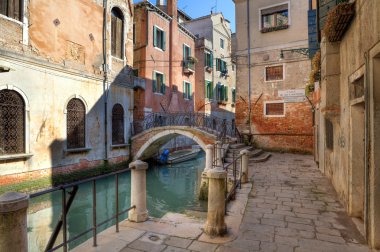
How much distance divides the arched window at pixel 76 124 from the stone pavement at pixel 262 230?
8.33m

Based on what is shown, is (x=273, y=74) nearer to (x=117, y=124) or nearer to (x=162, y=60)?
(x=162, y=60)

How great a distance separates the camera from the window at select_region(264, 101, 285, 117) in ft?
45.1

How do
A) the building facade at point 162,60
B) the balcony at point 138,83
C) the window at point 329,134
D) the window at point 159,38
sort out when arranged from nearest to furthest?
the window at point 329,134
the balcony at point 138,83
the building facade at point 162,60
the window at point 159,38

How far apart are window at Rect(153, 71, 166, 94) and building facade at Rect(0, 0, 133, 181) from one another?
10.0ft

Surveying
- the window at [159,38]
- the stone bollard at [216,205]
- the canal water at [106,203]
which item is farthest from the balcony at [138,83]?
the stone bollard at [216,205]

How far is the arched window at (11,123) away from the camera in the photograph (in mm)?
8422

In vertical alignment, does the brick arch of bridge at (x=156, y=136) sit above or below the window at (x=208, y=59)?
below

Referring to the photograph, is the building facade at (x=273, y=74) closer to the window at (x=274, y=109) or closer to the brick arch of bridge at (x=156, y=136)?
the window at (x=274, y=109)

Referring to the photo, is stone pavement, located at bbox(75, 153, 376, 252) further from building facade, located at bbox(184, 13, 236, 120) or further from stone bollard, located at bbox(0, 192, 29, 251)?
building facade, located at bbox(184, 13, 236, 120)

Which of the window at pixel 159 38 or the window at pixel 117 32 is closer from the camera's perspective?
the window at pixel 117 32

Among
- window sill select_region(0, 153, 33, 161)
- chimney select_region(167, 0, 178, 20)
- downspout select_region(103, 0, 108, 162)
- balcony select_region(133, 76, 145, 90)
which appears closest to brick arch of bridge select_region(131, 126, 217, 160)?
downspout select_region(103, 0, 108, 162)

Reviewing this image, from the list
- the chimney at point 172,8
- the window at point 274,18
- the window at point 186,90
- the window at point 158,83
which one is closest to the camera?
the window at point 274,18

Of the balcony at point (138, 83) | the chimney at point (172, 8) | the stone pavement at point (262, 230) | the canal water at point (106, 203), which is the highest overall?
the chimney at point (172, 8)

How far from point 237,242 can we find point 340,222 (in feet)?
6.53
